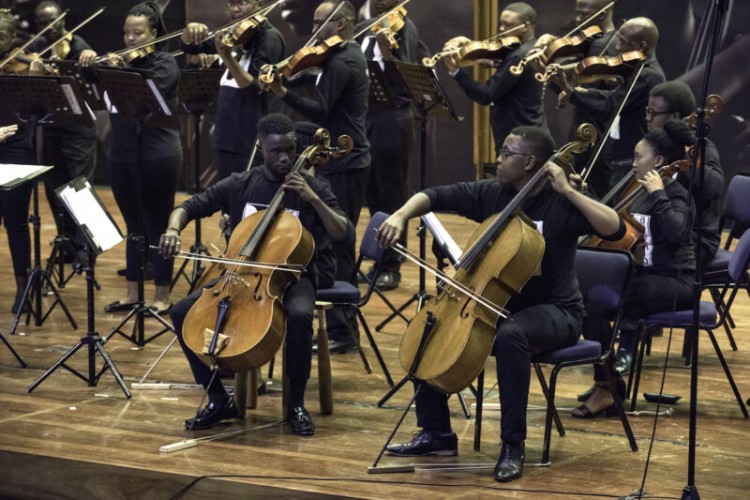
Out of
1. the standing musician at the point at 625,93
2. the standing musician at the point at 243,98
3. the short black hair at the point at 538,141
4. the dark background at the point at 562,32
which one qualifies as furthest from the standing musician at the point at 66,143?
the short black hair at the point at 538,141

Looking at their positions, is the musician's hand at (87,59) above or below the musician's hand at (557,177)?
above

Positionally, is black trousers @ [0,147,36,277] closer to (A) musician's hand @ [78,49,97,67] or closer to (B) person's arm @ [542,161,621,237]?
(A) musician's hand @ [78,49,97,67]

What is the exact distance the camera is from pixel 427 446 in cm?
466

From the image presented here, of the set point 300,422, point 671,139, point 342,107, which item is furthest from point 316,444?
point 342,107

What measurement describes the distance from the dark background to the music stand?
4.55 meters

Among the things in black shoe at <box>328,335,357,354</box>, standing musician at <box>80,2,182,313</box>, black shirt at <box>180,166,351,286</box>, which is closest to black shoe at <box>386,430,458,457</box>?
black shirt at <box>180,166,351,286</box>

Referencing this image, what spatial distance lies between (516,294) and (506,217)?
0.34 metres

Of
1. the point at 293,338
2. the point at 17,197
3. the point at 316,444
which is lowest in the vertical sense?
the point at 316,444

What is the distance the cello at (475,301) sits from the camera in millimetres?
4309

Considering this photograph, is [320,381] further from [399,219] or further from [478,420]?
[399,219]

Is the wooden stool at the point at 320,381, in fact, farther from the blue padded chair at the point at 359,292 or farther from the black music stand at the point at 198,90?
the black music stand at the point at 198,90

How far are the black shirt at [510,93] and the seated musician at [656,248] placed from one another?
5.03ft

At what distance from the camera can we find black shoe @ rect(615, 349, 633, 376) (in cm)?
566

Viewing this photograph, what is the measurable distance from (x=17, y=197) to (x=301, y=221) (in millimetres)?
2424
